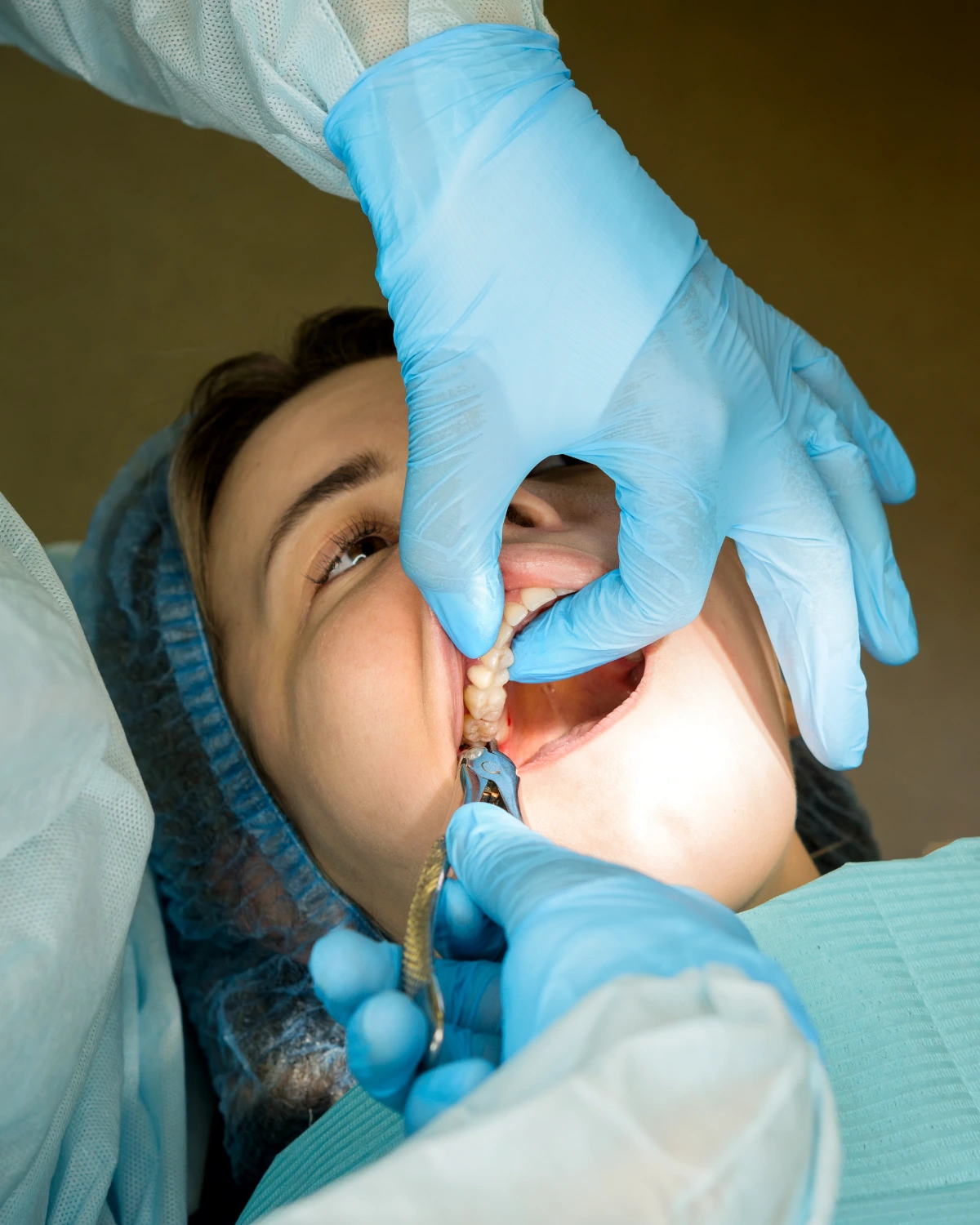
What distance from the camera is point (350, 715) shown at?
1.28 meters

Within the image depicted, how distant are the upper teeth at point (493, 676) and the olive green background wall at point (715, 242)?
148 centimetres

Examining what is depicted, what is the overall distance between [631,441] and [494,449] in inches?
6.2

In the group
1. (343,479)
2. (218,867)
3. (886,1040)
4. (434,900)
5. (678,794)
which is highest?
(343,479)

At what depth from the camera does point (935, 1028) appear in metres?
1.12

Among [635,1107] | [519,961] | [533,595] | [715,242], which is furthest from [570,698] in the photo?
[715,242]

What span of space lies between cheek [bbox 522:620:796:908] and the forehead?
1.64ft

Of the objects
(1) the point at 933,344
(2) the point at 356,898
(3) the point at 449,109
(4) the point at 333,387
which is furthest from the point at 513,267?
(1) the point at 933,344

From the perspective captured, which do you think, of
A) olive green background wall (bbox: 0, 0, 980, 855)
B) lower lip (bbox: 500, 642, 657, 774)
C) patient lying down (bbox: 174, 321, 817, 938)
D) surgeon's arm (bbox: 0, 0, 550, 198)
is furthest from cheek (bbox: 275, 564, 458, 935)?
olive green background wall (bbox: 0, 0, 980, 855)

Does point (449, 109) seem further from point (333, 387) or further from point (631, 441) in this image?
point (333, 387)

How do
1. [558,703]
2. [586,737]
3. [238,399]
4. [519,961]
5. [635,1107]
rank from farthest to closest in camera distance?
[238,399] → [558,703] → [586,737] → [519,961] → [635,1107]

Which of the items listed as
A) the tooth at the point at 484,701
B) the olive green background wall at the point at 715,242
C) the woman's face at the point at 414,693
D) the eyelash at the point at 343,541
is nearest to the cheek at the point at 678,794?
the woman's face at the point at 414,693

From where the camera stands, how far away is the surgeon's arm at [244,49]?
3.58 feet

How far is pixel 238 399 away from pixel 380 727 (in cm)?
77

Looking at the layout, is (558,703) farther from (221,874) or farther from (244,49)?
(244,49)
